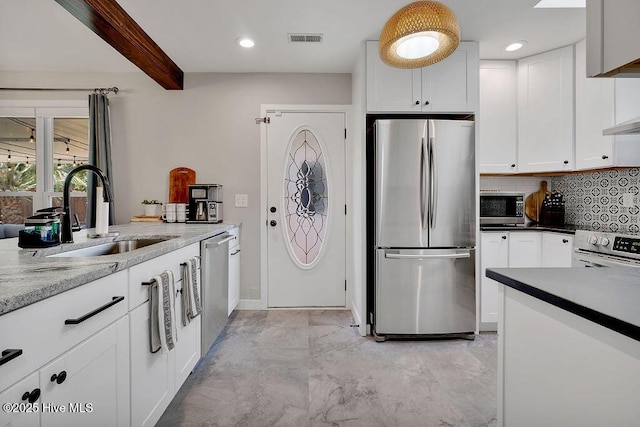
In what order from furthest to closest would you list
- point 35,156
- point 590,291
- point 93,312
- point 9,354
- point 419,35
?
point 35,156 → point 419,35 → point 93,312 → point 590,291 → point 9,354

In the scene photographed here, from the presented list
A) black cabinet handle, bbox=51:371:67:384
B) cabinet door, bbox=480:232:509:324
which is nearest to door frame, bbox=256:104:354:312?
cabinet door, bbox=480:232:509:324

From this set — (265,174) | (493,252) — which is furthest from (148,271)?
(493,252)

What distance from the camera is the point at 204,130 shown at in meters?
3.45

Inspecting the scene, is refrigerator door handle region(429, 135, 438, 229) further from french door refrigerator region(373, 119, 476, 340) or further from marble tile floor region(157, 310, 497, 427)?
marble tile floor region(157, 310, 497, 427)

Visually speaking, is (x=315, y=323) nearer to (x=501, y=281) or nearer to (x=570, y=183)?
(x=501, y=281)

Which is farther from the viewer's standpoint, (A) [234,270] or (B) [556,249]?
(A) [234,270]

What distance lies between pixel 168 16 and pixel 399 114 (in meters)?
2.01

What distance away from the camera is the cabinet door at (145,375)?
132 cm

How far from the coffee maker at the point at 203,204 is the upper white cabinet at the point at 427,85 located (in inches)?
69.3

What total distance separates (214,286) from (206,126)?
189 centimetres

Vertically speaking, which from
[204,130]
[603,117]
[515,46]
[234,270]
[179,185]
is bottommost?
[234,270]

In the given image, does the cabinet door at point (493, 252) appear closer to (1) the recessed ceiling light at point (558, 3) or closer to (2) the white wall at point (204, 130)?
(1) the recessed ceiling light at point (558, 3)

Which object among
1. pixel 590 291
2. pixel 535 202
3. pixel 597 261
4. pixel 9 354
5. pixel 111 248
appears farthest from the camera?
pixel 535 202

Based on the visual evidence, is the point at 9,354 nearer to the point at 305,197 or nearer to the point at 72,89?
the point at 305,197
